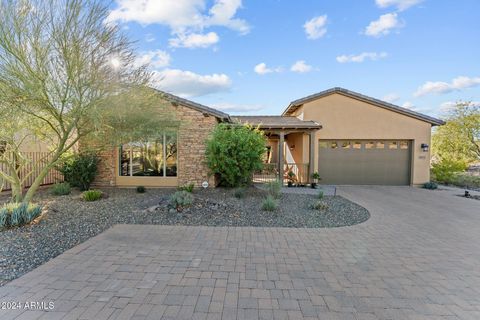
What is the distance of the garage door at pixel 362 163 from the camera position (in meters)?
12.3

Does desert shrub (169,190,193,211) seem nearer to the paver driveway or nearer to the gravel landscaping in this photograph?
the gravel landscaping

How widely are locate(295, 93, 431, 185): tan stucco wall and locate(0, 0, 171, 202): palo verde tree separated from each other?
9.82 m

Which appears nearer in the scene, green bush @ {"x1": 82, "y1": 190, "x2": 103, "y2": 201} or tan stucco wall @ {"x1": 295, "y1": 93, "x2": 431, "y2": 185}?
green bush @ {"x1": 82, "y1": 190, "x2": 103, "y2": 201}

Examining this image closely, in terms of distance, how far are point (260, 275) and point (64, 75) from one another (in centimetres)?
603

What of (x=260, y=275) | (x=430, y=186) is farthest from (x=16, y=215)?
(x=430, y=186)

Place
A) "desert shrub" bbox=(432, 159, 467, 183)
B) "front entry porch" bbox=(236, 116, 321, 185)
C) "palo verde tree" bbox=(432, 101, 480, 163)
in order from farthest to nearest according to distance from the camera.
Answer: "palo verde tree" bbox=(432, 101, 480, 163), "desert shrub" bbox=(432, 159, 467, 183), "front entry porch" bbox=(236, 116, 321, 185)

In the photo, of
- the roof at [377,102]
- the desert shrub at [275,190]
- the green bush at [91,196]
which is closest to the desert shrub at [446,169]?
the roof at [377,102]

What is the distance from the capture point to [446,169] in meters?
13.1

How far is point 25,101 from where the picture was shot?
15.8ft

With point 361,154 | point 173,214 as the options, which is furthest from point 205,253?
point 361,154

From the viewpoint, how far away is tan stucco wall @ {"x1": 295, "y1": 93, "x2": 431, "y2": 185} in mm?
12195

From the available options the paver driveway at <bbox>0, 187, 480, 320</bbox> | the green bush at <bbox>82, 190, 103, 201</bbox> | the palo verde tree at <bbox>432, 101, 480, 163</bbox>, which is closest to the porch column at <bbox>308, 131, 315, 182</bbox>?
the paver driveway at <bbox>0, 187, 480, 320</bbox>

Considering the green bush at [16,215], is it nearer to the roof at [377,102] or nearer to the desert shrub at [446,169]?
the roof at [377,102]

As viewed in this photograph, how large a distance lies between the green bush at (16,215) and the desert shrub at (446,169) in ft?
61.7
